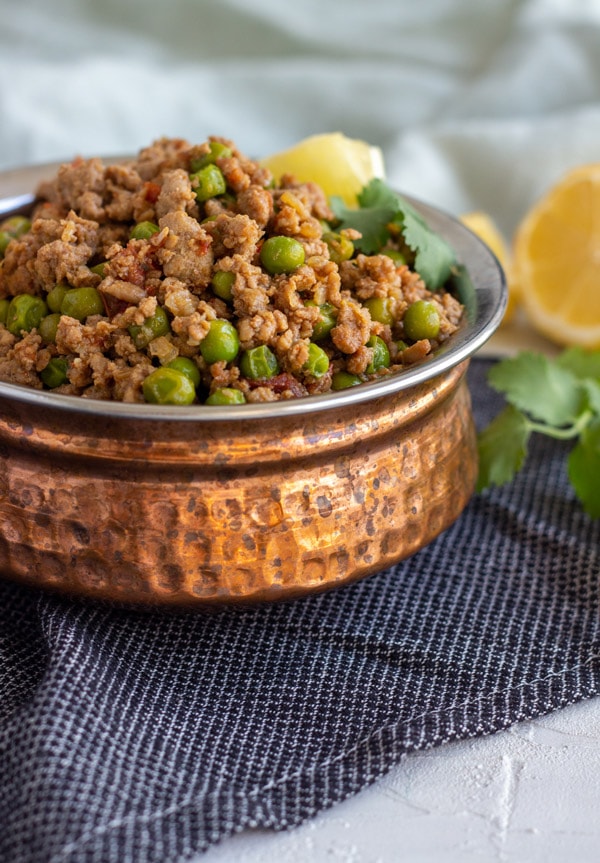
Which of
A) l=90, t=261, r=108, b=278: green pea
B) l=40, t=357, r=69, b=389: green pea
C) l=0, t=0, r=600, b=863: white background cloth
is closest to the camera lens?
l=40, t=357, r=69, b=389: green pea

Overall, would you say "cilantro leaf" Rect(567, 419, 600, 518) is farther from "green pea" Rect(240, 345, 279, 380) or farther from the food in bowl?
"green pea" Rect(240, 345, 279, 380)

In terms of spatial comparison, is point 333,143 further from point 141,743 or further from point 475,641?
point 141,743

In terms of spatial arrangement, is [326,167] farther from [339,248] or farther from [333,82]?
[333,82]

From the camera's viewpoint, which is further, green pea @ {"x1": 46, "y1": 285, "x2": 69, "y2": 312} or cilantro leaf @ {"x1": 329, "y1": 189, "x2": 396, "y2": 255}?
cilantro leaf @ {"x1": 329, "y1": 189, "x2": 396, "y2": 255}

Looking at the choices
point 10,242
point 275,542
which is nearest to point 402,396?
point 275,542

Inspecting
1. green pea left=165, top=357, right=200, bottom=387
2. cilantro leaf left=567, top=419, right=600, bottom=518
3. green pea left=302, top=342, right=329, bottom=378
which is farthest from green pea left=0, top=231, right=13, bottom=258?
cilantro leaf left=567, top=419, right=600, bottom=518

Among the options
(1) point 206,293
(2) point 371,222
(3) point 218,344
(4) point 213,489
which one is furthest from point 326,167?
(4) point 213,489
